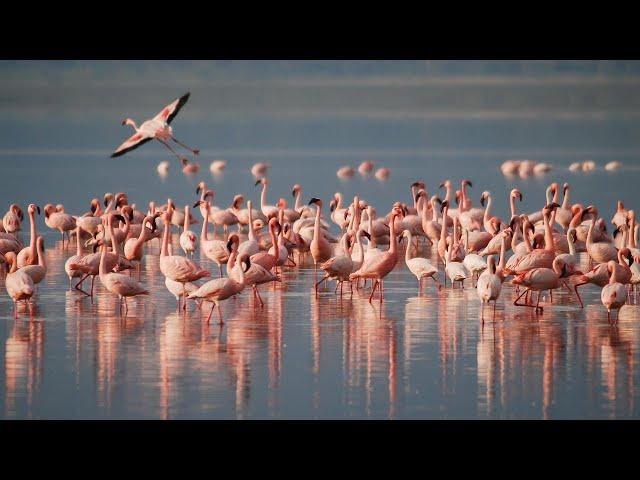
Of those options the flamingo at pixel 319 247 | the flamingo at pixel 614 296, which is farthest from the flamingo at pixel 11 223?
the flamingo at pixel 614 296

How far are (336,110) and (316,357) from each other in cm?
6829

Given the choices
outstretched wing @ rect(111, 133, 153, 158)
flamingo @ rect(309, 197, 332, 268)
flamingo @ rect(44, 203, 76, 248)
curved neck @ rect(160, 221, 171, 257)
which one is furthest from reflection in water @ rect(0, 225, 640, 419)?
outstretched wing @ rect(111, 133, 153, 158)

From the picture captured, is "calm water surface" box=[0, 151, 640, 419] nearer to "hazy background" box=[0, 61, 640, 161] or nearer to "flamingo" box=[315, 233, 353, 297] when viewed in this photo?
"flamingo" box=[315, 233, 353, 297]

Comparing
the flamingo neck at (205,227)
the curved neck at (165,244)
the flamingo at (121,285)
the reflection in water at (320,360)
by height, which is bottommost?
the reflection in water at (320,360)

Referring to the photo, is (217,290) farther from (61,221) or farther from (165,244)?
(61,221)

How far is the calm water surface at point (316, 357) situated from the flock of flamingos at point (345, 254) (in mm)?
215

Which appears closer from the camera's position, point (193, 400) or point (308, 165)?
point (193, 400)

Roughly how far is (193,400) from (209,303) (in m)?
3.25

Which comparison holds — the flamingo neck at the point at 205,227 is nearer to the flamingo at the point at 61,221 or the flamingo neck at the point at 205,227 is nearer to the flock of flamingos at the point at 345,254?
the flock of flamingos at the point at 345,254

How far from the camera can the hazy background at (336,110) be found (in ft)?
140

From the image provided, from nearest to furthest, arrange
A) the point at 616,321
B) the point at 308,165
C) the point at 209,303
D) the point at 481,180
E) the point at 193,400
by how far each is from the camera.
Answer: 1. the point at 193,400
2. the point at 616,321
3. the point at 209,303
4. the point at 481,180
5. the point at 308,165

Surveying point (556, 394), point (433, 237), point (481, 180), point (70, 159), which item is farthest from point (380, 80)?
point (556, 394)
